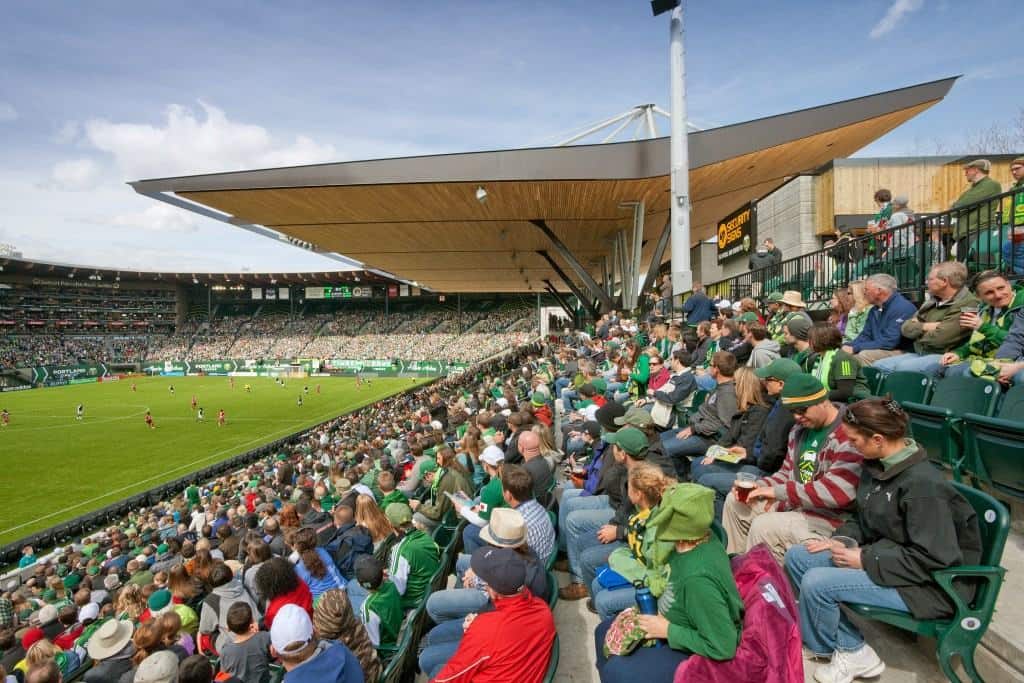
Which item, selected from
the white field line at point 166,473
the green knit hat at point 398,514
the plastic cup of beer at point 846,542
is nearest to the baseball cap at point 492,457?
the green knit hat at point 398,514

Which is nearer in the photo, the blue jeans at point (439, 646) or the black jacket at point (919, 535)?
the black jacket at point (919, 535)

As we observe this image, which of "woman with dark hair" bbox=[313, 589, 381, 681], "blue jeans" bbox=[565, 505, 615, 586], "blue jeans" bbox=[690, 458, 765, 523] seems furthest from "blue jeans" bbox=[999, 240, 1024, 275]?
"woman with dark hair" bbox=[313, 589, 381, 681]

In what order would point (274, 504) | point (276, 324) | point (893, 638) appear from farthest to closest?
1. point (276, 324)
2. point (274, 504)
3. point (893, 638)

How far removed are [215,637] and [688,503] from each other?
4209 mm

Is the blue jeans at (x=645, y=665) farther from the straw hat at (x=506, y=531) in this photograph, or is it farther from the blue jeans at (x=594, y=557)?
the blue jeans at (x=594, y=557)

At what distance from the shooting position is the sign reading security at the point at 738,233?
20328 millimetres

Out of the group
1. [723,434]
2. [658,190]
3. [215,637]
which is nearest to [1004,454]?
[723,434]

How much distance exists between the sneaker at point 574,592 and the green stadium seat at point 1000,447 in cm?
258

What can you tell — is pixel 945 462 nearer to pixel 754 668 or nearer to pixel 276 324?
pixel 754 668

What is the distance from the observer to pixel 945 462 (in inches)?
146

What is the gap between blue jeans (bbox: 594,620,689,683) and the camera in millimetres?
2170

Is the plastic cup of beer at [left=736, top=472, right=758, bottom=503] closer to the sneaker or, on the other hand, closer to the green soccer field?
the sneaker

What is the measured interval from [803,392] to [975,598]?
4.03 feet

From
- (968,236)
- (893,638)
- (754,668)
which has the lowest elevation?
(893,638)
